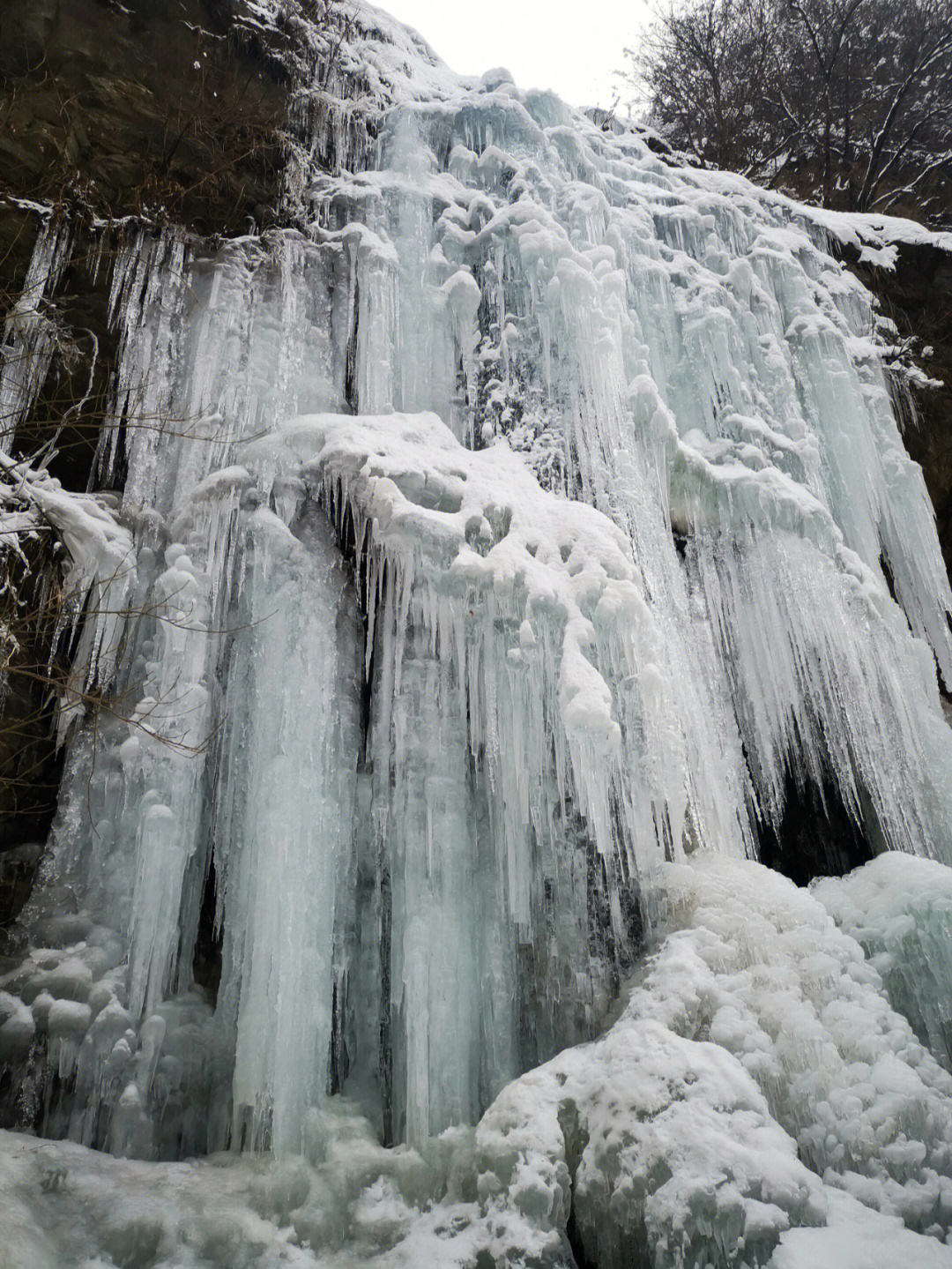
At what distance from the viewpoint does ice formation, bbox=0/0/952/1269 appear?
300 centimetres

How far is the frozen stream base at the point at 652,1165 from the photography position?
2.66m

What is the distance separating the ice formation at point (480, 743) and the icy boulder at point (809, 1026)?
2 cm

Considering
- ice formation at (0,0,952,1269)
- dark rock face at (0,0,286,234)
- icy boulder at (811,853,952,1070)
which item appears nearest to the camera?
ice formation at (0,0,952,1269)

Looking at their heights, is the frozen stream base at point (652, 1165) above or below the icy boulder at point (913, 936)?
below

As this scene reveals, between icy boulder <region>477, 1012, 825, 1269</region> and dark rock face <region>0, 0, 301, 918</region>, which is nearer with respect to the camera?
icy boulder <region>477, 1012, 825, 1269</region>

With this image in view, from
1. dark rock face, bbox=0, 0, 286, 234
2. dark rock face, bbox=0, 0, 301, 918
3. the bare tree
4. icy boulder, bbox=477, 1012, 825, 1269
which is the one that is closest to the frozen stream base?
icy boulder, bbox=477, 1012, 825, 1269

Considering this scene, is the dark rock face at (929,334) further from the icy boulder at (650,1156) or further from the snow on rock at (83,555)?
the snow on rock at (83,555)

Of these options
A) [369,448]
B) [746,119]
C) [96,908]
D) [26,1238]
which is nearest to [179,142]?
[369,448]

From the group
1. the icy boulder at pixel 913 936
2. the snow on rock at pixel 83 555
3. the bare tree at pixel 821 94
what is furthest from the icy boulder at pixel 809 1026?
the bare tree at pixel 821 94

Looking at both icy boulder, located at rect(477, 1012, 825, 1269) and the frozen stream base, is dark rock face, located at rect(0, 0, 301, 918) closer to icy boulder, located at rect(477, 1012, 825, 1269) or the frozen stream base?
the frozen stream base

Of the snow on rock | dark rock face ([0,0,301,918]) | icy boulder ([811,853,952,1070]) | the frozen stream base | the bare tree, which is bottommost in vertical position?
the frozen stream base

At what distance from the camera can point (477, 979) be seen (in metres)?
3.85

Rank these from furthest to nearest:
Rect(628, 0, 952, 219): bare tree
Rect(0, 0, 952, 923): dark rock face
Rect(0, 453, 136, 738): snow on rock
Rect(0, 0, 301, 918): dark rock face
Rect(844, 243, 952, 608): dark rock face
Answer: Rect(628, 0, 952, 219): bare tree → Rect(844, 243, 952, 608): dark rock face → Rect(0, 0, 301, 918): dark rock face → Rect(0, 0, 952, 923): dark rock face → Rect(0, 453, 136, 738): snow on rock

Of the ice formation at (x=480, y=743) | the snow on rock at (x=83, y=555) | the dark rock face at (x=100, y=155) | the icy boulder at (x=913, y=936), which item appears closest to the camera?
the ice formation at (x=480, y=743)
